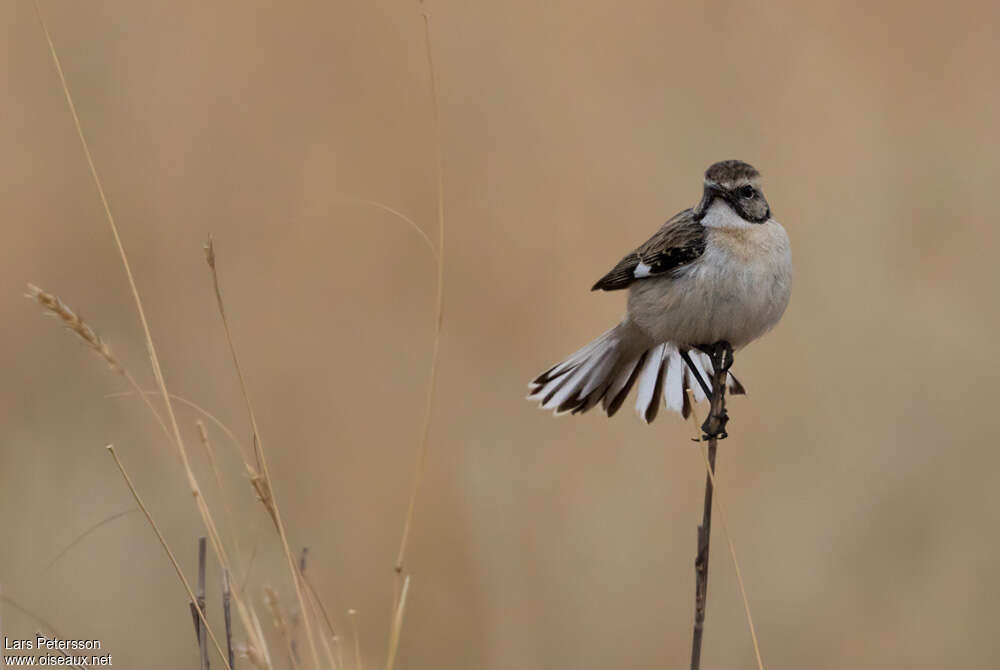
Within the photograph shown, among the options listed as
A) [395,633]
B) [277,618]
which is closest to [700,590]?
[395,633]

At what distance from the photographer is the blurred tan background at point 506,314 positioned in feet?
17.1

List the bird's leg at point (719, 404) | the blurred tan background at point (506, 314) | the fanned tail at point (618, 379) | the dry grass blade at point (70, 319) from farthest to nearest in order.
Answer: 1. the blurred tan background at point (506, 314)
2. the fanned tail at point (618, 379)
3. the bird's leg at point (719, 404)
4. the dry grass blade at point (70, 319)

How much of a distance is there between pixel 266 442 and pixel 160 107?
6.04 ft

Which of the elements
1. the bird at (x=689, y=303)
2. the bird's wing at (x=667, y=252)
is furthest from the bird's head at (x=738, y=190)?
the bird's wing at (x=667, y=252)

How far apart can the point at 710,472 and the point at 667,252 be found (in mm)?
1598

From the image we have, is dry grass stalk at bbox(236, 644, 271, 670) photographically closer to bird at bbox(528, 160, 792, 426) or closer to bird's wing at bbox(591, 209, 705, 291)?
bird at bbox(528, 160, 792, 426)

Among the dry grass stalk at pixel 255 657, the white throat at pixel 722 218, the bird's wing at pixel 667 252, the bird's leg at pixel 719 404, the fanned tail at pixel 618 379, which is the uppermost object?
the white throat at pixel 722 218

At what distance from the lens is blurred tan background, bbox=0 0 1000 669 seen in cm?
523

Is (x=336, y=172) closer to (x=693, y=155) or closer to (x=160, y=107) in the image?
(x=160, y=107)

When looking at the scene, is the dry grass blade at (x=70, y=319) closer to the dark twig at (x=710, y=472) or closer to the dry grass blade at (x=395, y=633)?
the dry grass blade at (x=395, y=633)

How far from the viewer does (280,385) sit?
5867 millimetres

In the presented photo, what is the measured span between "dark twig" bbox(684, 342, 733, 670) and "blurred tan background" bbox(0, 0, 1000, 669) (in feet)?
4.70

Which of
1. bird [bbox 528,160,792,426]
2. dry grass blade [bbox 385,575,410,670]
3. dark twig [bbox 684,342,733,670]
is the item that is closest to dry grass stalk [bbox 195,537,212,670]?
dry grass blade [bbox 385,575,410,670]

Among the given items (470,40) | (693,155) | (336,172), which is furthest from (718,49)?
(336,172)
